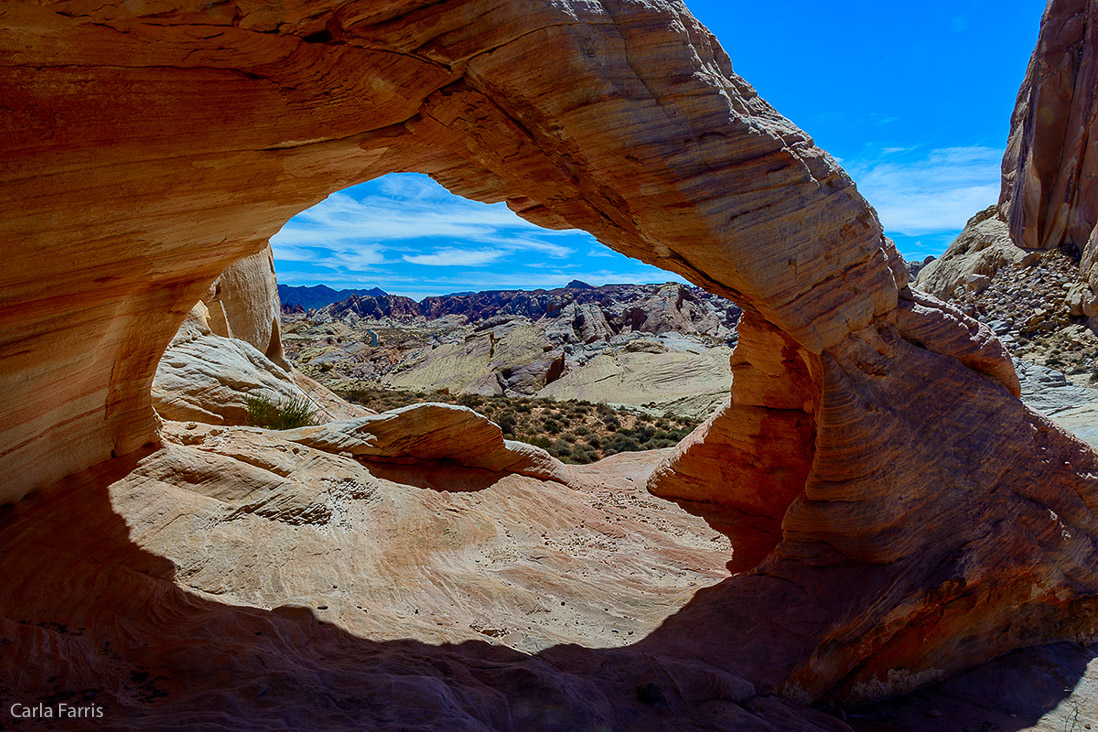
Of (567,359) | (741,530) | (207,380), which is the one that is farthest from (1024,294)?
(207,380)

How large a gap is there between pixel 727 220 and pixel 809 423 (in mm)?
5698

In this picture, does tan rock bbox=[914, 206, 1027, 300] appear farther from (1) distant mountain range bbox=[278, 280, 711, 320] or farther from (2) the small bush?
(1) distant mountain range bbox=[278, 280, 711, 320]

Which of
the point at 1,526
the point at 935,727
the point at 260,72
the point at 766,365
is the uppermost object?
the point at 260,72

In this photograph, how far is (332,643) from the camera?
18.1 ft

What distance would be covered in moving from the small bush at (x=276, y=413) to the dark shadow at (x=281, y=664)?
4574 millimetres

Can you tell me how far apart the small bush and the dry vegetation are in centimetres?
772

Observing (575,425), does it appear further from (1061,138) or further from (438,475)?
(1061,138)

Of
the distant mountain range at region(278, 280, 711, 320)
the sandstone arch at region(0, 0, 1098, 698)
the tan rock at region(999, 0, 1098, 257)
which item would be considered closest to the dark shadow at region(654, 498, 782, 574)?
the sandstone arch at region(0, 0, 1098, 698)

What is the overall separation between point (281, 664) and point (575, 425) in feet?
59.4

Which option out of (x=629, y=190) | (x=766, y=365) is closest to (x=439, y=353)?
(x=766, y=365)

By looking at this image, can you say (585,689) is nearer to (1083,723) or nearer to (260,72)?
(1083,723)

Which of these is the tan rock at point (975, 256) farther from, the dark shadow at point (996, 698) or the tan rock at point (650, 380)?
the dark shadow at point (996, 698)

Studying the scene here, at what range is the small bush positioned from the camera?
453 inches

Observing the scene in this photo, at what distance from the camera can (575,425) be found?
2259 cm
